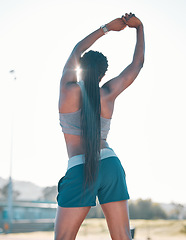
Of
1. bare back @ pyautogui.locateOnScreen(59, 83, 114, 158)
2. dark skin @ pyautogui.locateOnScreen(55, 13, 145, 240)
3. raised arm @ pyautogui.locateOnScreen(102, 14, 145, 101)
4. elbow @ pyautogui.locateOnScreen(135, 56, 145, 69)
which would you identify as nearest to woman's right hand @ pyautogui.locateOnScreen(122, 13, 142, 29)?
raised arm @ pyautogui.locateOnScreen(102, 14, 145, 101)

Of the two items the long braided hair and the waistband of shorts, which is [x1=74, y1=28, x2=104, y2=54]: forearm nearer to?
the long braided hair

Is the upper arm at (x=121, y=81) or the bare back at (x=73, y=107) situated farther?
the upper arm at (x=121, y=81)

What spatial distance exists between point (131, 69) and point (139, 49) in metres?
0.23

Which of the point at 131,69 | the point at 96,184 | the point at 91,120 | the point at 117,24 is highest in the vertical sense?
the point at 117,24

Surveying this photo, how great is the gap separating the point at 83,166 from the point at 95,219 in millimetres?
28794

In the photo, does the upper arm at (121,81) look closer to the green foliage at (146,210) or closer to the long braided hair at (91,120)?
the long braided hair at (91,120)

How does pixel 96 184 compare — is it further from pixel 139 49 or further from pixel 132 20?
pixel 132 20

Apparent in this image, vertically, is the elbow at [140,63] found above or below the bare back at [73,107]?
above

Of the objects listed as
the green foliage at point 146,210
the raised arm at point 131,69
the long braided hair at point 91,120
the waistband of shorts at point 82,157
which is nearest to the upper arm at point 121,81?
the raised arm at point 131,69

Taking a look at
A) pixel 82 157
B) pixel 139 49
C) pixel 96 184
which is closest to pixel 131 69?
pixel 139 49

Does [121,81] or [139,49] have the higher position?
[139,49]

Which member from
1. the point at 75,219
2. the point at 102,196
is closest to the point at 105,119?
the point at 102,196

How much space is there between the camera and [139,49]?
264 cm

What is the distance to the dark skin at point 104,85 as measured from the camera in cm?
225
